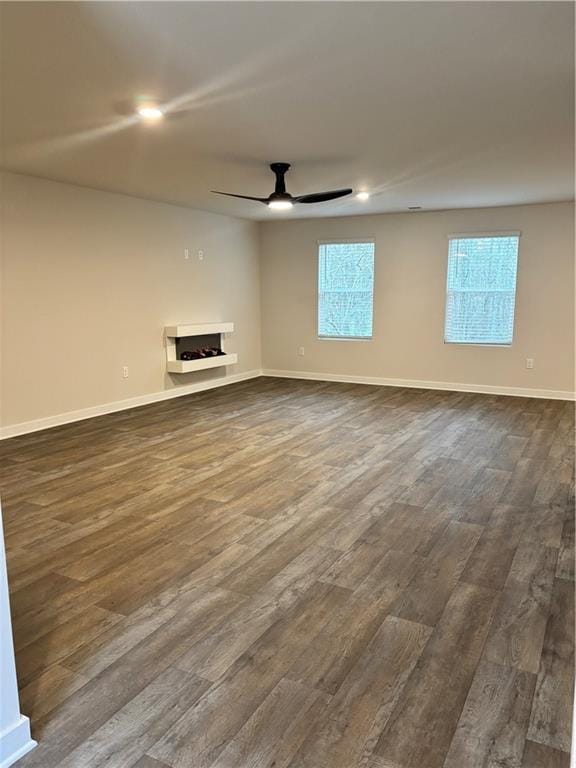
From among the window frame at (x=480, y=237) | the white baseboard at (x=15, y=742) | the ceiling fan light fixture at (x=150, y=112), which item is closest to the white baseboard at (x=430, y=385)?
the window frame at (x=480, y=237)

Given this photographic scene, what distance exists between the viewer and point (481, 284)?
A: 7.31 metres

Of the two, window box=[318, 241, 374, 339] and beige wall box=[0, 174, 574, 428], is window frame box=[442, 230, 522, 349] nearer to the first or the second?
beige wall box=[0, 174, 574, 428]

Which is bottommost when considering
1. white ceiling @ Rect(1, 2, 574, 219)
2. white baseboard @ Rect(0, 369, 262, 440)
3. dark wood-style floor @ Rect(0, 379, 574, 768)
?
dark wood-style floor @ Rect(0, 379, 574, 768)

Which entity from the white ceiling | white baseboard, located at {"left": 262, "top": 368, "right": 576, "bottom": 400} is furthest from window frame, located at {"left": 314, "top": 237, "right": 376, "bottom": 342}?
the white ceiling

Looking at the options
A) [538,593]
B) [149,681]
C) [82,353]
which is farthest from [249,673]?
[82,353]

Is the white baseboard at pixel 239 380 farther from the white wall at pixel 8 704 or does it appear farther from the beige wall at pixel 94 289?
the white wall at pixel 8 704

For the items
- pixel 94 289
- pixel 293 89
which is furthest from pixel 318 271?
pixel 293 89

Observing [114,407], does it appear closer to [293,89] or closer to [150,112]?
[150,112]

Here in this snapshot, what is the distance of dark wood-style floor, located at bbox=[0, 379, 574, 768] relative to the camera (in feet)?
5.71

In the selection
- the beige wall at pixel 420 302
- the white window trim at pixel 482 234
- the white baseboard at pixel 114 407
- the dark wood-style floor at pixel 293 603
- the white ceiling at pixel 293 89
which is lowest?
the dark wood-style floor at pixel 293 603

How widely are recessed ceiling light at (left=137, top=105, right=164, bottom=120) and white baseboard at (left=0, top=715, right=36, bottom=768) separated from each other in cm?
303

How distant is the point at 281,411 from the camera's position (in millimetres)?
6371

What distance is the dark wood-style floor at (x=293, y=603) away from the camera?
174 centimetres

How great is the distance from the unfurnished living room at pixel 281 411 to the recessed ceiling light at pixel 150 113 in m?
0.06
